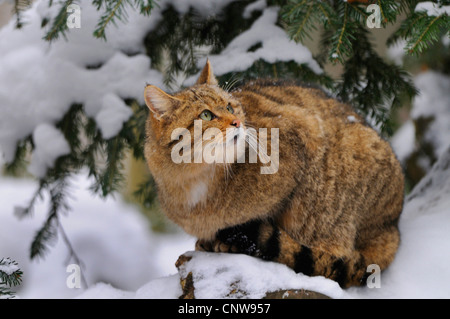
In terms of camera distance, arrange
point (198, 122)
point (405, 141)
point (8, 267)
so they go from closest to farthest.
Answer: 1. point (8, 267)
2. point (198, 122)
3. point (405, 141)

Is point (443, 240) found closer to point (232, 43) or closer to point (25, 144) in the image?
point (232, 43)

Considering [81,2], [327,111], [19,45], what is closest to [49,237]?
[19,45]

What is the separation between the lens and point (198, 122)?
6.36 ft

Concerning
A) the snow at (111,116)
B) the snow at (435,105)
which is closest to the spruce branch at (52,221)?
the snow at (111,116)

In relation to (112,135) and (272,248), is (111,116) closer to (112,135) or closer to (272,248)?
(112,135)

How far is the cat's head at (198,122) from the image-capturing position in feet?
6.29

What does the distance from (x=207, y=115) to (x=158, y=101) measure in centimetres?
22

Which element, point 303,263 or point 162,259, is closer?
point 303,263

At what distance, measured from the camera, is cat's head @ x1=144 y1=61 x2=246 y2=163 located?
192cm

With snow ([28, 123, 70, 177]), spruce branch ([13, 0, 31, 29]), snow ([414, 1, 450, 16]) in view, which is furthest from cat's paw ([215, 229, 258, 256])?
spruce branch ([13, 0, 31, 29])

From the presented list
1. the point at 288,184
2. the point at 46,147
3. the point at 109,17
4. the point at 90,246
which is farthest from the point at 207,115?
the point at 90,246

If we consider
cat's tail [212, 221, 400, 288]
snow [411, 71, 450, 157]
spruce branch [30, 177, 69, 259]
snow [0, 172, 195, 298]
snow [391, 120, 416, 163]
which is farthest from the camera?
snow [391, 120, 416, 163]

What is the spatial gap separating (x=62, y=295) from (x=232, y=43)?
2.03m

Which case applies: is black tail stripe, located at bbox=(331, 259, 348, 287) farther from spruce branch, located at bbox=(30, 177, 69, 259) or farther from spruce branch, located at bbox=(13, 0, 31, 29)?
spruce branch, located at bbox=(13, 0, 31, 29)
